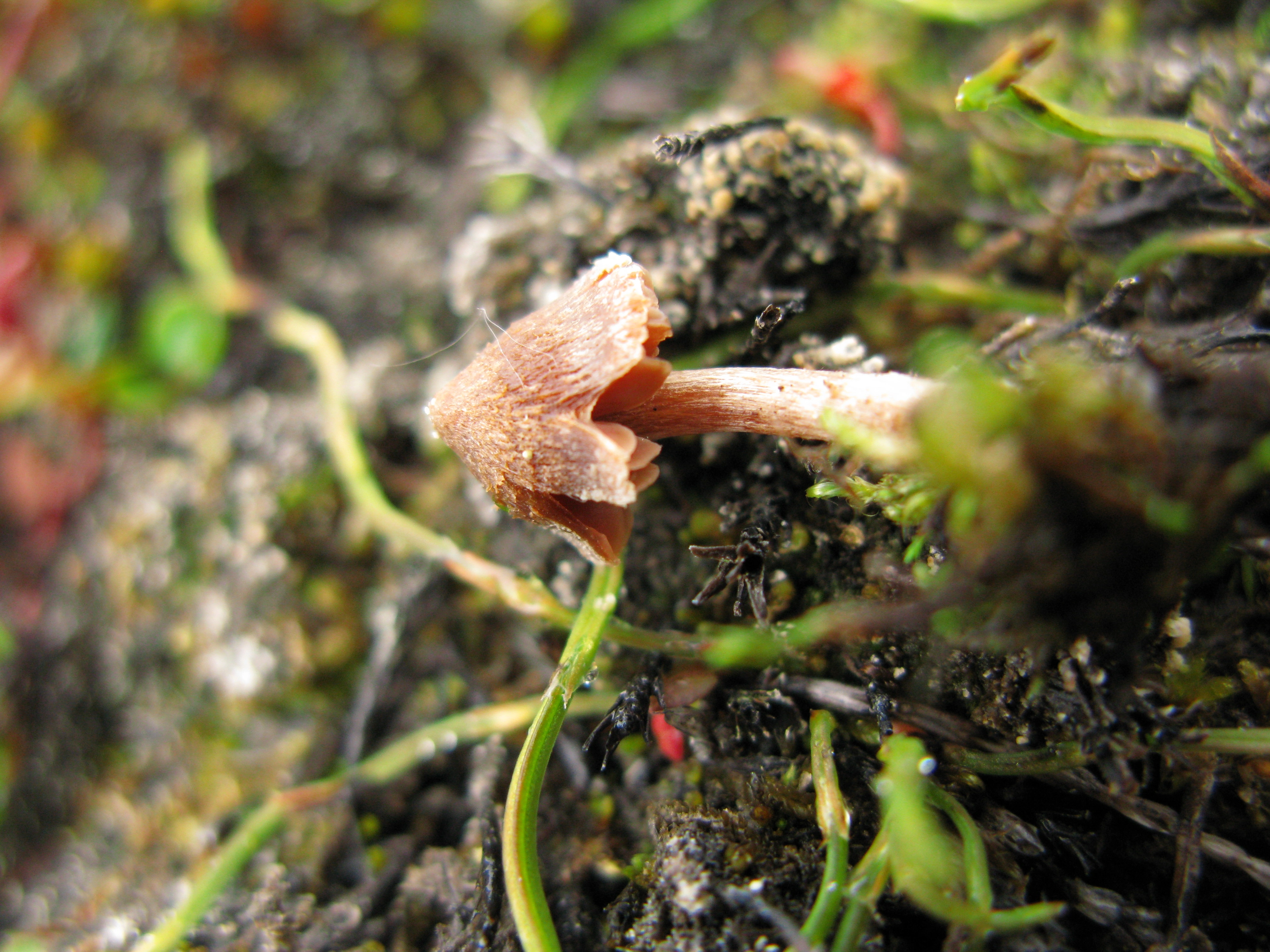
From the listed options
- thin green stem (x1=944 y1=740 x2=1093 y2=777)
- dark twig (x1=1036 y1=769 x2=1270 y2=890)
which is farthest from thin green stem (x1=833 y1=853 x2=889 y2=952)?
dark twig (x1=1036 y1=769 x2=1270 y2=890)

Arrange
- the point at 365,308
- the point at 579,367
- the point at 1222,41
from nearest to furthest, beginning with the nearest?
the point at 579,367 → the point at 1222,41 → the point at 365,308

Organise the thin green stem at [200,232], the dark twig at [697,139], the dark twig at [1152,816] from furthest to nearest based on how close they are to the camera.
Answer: the thin green stem at [200,232]
the dark twig at [697,139]
the dark twig at [1152,816]

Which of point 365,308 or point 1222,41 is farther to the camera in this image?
point 365,308

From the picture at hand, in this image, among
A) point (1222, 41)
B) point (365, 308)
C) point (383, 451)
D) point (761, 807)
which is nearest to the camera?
point (761, 807)

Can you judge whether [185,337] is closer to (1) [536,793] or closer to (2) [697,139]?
(2) [697,139]

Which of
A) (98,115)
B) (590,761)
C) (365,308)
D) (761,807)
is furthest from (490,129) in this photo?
(761,807)

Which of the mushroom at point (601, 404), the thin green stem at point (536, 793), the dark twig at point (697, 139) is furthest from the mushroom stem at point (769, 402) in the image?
the dark twig at point (697, 139)

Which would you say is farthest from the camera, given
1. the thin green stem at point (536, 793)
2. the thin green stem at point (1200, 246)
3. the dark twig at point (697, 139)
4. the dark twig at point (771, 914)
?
the dark twig at point (697, 139)

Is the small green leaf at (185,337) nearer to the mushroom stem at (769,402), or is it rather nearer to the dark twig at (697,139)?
the dark twig at (697,139)

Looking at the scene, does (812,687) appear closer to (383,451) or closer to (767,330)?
(767,330)
